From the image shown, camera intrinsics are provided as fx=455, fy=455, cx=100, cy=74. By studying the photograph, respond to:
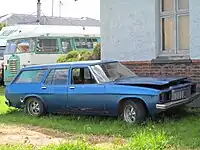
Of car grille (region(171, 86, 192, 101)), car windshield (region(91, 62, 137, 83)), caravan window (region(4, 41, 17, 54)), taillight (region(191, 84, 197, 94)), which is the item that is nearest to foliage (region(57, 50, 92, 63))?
caravan window (region(4, 41, 17, 54))

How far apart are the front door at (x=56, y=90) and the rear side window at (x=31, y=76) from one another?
0.30 metres

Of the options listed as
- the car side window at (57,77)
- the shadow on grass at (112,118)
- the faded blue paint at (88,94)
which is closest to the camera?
the faded blue paint at (88,94)

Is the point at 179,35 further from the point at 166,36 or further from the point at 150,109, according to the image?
the point at 150,109

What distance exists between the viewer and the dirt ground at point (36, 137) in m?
8.64

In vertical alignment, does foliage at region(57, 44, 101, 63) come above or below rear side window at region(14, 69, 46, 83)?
above

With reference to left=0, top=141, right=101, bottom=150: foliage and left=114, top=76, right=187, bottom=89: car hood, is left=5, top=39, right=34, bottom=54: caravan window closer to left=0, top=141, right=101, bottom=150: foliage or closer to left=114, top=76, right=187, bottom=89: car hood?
left=114, top=76, right=187, bottom=89: car hood

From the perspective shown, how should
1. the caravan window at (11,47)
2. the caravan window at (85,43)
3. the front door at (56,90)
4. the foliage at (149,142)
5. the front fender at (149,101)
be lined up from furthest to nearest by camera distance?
the caravan window at (11,47) → the caravan window at (85,43) → the front door at (56,90) → the front fender at (149,101) → the foliage at (149,142)

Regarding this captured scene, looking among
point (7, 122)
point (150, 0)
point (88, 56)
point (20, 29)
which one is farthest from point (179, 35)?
point (20, 29)

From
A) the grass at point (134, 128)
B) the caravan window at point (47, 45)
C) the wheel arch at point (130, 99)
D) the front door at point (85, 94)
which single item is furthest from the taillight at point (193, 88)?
the caravan window at point (47, 45)

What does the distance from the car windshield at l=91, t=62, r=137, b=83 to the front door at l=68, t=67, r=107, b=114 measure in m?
0.17

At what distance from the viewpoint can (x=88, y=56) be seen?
752 inches

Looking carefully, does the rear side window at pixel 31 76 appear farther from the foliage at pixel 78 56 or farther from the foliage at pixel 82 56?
the foliage at pixel 78 56

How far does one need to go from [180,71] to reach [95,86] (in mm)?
2683

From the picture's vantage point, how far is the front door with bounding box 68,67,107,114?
10328 millimetres
